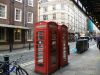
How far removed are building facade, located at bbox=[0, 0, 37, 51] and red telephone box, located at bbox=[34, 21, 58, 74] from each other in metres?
15.6

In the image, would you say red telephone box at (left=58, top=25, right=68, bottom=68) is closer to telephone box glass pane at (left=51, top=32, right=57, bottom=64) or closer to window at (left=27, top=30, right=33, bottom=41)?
telephone box glass pane at (left=51, top=32, right=57, bottom=64)

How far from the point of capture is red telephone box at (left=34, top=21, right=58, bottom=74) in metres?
10.3

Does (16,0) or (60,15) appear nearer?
(16,0)

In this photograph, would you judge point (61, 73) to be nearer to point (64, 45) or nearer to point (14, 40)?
point (64, 45)

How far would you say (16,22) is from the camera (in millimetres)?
32156

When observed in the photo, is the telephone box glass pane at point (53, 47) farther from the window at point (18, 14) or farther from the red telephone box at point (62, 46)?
the window at point (18, 14)

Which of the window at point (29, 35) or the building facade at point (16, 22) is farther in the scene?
the window at point (29, 35)

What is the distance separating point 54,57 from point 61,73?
0.96m

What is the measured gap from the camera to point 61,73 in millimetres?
10727

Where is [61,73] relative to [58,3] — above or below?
below

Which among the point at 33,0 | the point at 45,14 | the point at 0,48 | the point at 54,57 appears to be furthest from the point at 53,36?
the point at 45,14

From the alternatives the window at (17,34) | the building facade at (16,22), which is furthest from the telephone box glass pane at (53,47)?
the window at (17,34)

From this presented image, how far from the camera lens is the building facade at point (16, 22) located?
95.6ft

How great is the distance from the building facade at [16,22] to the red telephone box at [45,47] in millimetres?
15560
